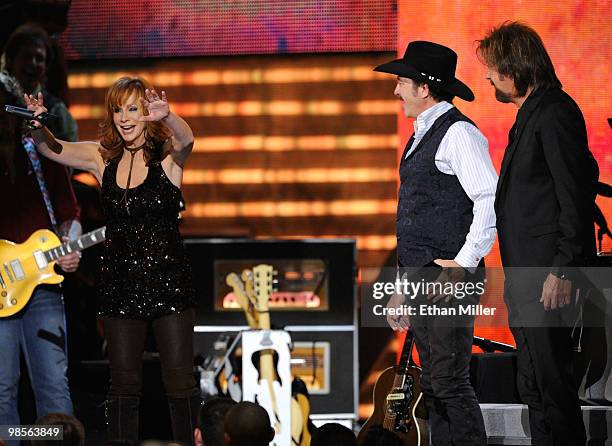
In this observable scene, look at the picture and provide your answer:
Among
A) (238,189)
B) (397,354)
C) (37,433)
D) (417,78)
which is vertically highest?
(417,78)

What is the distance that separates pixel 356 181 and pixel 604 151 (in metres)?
1.28

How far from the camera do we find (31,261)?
3635 millimetres

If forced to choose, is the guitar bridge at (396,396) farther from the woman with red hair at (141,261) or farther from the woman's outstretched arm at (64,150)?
the woman's outstretched arm at (64,150)

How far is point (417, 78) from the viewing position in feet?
10.6

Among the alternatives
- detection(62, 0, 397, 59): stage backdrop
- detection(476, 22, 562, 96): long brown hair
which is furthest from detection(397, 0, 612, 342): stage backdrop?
detection(476, 22, 562, 96): long brown hair

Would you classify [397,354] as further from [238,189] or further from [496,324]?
[238,189]

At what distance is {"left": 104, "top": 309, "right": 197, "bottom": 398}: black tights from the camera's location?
3055 millimetres

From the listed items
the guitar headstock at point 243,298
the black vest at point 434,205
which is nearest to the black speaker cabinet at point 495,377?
the black vest at point 434,205

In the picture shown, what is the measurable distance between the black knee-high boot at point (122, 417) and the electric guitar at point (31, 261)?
0.73 metres

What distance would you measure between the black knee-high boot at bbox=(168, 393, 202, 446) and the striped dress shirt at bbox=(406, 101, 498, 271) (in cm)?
97

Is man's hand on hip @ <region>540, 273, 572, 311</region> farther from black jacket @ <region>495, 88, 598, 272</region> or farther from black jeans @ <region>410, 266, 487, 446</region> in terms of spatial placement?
black jeans @ <region>410, 266, 487, 446</region>

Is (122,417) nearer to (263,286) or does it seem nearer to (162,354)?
(162,354)

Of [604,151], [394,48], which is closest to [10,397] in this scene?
[394,48]

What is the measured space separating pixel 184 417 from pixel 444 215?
3.51 ft
